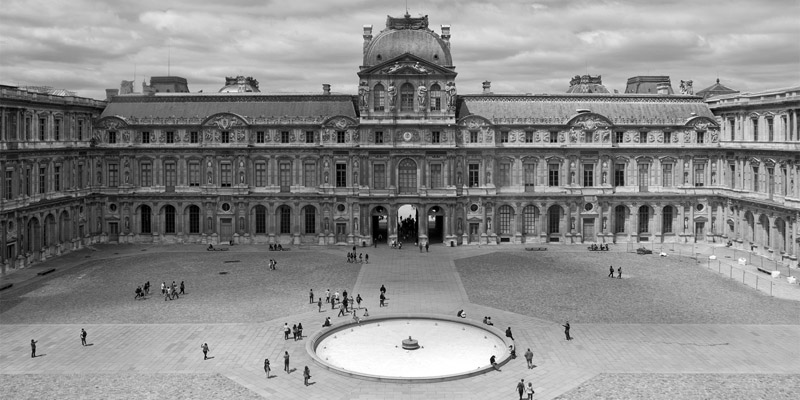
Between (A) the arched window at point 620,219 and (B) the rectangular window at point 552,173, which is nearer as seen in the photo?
(B) the rectangular window at point 552,173

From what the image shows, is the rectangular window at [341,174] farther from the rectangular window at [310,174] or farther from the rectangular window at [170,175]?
the rectangular window at [170,175]

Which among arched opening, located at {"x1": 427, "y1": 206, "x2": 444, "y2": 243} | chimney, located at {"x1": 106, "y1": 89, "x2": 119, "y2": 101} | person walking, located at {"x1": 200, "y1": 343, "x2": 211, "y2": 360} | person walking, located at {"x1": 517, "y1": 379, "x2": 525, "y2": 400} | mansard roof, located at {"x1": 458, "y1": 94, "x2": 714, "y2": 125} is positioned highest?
chimney, located at {"x1": 106, "y1": 89, "x2": 119, "y2": 101}

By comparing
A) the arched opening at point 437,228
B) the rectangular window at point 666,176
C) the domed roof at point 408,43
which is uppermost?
the domed roof at point 408,43

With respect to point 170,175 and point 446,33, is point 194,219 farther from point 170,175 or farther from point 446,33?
point 446,33

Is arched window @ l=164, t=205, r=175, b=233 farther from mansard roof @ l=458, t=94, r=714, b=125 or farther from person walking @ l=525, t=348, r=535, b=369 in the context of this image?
person walking @ l=525, t=348, r=535, b=369

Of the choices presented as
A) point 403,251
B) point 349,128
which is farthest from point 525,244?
point 349,128

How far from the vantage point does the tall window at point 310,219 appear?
290 feet

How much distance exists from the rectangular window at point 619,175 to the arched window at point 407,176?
23.5m

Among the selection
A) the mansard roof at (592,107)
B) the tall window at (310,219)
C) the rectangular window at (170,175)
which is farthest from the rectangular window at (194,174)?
the mansard roof at (592,107)

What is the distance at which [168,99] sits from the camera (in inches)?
3597

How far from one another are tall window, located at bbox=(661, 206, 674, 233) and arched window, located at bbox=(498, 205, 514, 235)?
17874 millimetres

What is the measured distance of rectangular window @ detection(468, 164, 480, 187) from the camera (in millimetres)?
87562

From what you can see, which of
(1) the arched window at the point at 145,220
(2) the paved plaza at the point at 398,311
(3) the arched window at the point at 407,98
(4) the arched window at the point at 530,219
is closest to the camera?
(2) the paved plaza at the point at 398,311

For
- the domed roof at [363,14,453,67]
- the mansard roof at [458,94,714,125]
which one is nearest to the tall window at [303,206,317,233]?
the domed roof at [363,14,453,67]
